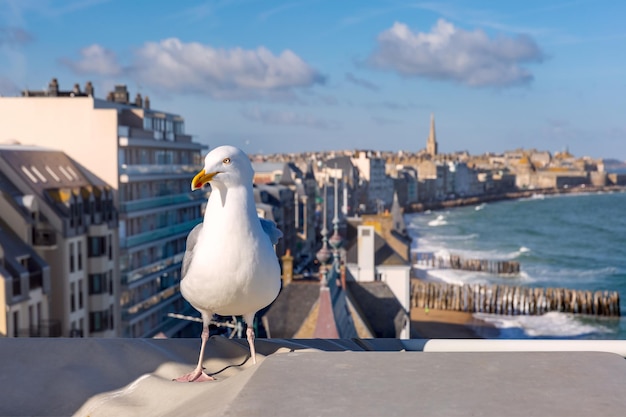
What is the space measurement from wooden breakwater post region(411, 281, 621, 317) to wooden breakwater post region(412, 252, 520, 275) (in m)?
17.8

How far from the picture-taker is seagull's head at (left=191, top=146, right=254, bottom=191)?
434 cm

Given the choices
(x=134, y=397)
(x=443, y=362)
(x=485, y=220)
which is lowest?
(x=485, y=220)

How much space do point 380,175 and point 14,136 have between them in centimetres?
12158

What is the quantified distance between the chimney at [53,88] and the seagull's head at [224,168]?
37806 millimetres

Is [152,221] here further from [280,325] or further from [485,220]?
[485,220]

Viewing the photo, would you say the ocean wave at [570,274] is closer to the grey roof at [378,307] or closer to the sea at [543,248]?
the sea at [543,248]

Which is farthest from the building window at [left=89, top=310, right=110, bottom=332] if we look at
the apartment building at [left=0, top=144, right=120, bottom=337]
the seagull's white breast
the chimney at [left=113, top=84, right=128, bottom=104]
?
the seagull's white breast

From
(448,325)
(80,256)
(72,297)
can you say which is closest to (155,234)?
(80,256)

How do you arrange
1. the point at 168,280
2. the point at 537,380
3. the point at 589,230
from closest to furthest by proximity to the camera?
1. the point at 537,380
2. the point at 168,280
3. the point at 589,230

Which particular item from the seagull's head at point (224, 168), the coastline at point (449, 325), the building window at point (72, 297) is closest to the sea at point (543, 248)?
the coastline at point (449, 325)

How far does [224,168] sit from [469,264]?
3172 inches

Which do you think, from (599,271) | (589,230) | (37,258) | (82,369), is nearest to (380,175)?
(589,230)

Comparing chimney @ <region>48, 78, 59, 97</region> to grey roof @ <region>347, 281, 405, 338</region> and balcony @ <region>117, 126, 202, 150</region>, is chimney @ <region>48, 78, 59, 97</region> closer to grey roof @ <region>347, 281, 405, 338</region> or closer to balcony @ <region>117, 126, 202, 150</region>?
balcony @ <region>117, 126, 202, 150</region>

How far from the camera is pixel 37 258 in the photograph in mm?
25984
